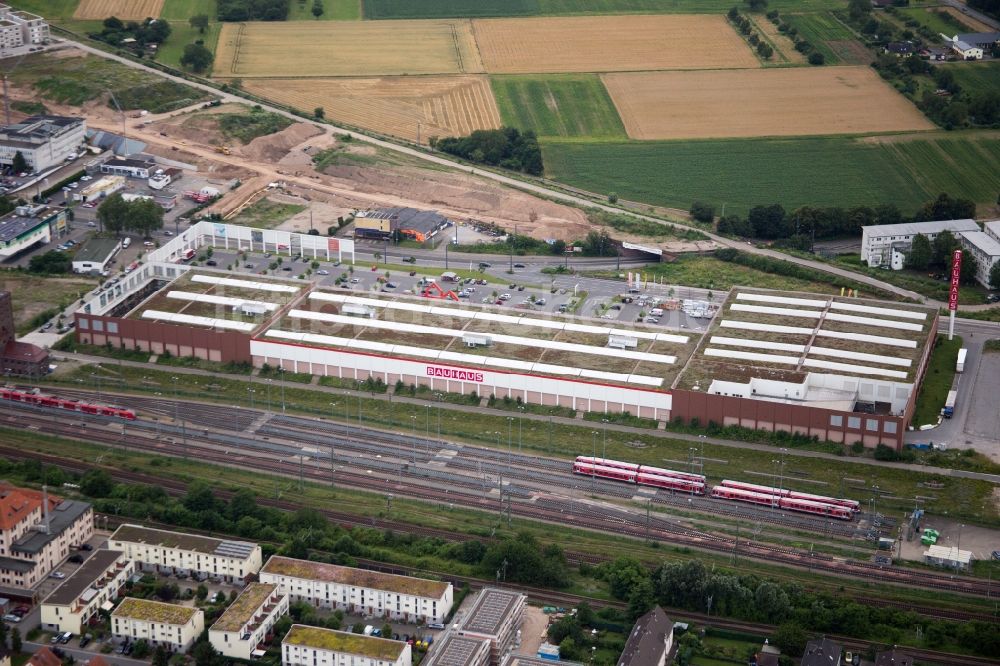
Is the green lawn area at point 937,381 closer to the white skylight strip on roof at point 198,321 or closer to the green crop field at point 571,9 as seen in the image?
the white skylight strip on roof at point 198,321

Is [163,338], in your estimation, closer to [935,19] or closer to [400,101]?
[400,101]

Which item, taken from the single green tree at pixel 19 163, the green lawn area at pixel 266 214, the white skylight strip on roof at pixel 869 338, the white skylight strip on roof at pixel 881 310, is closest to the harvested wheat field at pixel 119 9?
the single green tree at pixel 19 163

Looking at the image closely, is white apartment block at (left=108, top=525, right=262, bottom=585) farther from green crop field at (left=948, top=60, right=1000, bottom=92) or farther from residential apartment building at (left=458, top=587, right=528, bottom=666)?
green crop field at (left=948, top=60, right=1000, bottom=92)

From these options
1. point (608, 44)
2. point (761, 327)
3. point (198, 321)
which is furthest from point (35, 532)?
point (608, 44)

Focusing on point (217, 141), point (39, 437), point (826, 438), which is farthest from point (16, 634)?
point (217, 141)

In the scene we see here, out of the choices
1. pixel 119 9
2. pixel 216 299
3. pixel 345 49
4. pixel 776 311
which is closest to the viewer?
pixel 776 311

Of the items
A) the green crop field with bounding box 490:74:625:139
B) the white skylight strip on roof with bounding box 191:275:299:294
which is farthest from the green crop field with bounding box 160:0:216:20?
the white skylight strip on roof with bounding box 191:275:299:294
